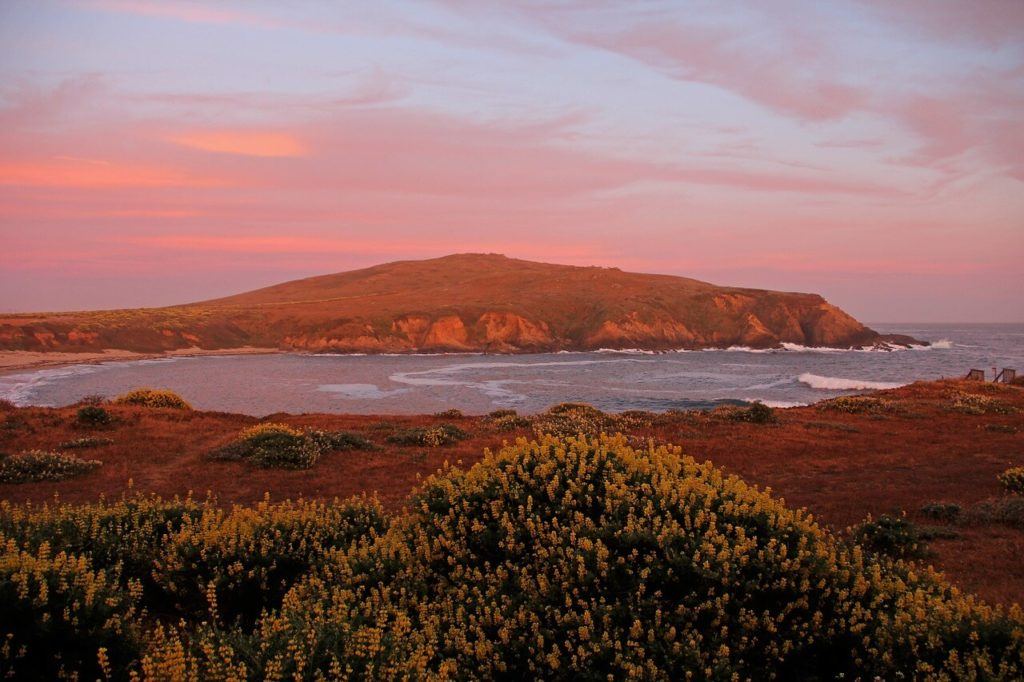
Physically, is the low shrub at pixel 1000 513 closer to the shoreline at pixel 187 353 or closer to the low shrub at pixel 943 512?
the low shrub at pixel 943 512

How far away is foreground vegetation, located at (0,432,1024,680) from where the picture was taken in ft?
16.8

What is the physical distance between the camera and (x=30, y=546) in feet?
23.9

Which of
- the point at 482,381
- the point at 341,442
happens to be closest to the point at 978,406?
the point at 341,442

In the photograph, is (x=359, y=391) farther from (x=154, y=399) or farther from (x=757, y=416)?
(x=757, y=416)

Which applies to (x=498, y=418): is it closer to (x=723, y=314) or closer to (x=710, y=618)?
(x=710, y=618)

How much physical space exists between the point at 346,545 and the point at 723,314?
15315cm

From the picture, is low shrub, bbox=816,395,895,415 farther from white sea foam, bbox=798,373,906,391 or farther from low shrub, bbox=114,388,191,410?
white sea foam, bbox=798,373,906,391

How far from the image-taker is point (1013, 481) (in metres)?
13.6

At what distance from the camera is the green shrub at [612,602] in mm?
5066

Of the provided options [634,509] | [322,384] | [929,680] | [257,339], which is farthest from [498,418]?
[257,339]

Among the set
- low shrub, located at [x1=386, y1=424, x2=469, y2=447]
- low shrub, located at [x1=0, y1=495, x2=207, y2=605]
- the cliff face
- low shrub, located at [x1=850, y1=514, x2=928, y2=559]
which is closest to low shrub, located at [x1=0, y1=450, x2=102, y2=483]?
low shrub, located at [x1=0, y1=495, x2=207, y2=605]

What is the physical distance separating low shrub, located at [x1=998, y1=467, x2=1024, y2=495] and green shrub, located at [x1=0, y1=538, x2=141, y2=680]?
1644 cm

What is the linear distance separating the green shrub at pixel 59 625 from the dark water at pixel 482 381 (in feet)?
131

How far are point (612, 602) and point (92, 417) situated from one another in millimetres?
22497
